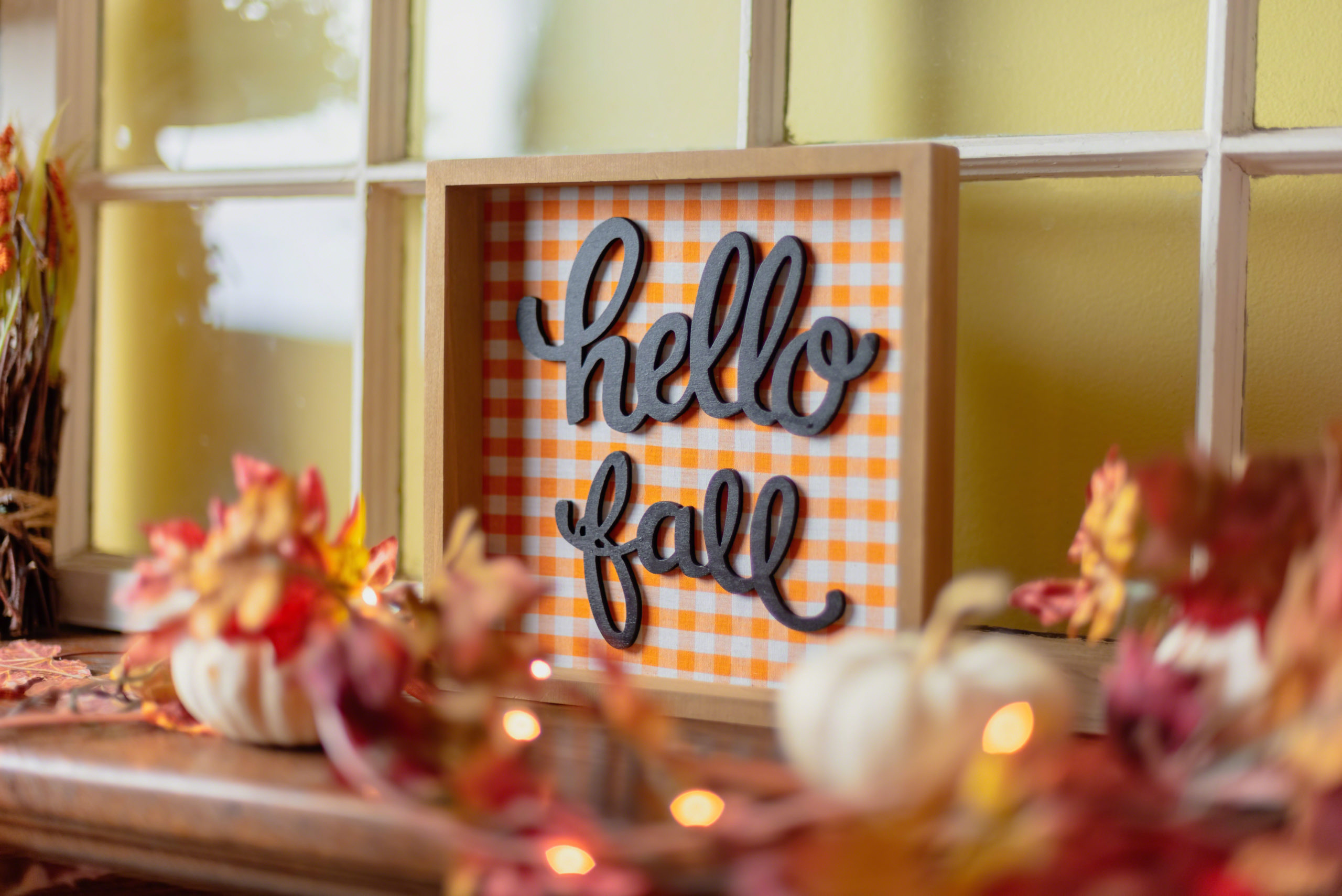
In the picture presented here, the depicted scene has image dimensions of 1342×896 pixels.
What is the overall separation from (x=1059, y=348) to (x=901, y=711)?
0.43 m

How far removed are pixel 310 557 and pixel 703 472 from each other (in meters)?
0.27

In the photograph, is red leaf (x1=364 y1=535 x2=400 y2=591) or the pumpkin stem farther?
red leaf (x1=364 y1=535 x2=400 y2=591)

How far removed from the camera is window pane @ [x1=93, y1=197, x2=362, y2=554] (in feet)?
3.42

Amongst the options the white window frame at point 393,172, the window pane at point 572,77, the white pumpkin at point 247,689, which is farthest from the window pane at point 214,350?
the white pumpkin at point 247,689

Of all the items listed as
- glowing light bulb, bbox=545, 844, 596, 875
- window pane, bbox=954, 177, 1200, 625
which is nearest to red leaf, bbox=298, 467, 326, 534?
glowing light bulb, bbox=545, 844, 596, 875

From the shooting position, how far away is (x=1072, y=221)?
817 mm

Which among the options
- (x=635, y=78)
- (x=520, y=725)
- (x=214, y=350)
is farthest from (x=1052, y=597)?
(x=214, y=350)

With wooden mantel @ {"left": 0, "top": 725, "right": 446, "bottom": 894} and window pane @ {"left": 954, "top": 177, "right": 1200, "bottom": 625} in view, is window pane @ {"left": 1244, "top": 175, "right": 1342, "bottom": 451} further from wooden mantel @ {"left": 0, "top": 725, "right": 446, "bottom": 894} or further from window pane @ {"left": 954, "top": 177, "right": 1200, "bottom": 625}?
wooden mantel @ {"left": 0, "top": 725, "right": 446, "bottom": 894}

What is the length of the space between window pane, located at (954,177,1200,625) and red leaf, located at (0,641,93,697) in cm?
67

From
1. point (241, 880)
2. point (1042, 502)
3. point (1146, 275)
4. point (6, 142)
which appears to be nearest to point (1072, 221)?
point (1146, 275)

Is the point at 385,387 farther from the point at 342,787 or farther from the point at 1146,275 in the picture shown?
the point at 1146,275

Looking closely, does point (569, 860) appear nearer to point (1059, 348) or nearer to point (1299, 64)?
point (1059, 348)

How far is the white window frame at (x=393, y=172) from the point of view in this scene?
2.52 feet

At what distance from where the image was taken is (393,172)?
39.0 inches
